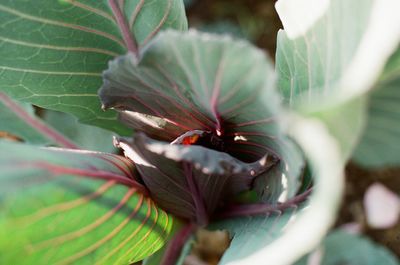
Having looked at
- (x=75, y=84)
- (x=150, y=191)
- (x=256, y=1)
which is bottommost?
(x=256, y=1)

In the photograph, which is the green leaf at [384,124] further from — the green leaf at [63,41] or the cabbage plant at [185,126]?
the green leaf at [63,41]

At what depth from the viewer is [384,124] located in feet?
1.53

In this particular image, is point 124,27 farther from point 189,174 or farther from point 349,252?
point 349,252

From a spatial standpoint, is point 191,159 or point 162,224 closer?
point 191,159

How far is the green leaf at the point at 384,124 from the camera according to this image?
0.44 m

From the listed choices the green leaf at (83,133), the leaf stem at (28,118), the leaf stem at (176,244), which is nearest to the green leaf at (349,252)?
the leaf stem at (176,244)

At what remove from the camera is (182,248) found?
843 millimetres

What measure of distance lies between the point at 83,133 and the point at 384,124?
0.89 m

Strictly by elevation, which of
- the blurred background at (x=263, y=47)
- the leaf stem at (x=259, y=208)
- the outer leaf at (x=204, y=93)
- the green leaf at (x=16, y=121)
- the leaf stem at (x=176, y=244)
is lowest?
the blurred background at (x=263, y=47)

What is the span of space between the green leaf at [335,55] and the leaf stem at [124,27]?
20 cm

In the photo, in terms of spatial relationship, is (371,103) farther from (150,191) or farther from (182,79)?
(150,191)

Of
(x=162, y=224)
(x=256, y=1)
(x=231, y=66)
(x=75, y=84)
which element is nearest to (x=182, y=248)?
(x=162, y=224)

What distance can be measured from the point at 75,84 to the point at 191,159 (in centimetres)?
29

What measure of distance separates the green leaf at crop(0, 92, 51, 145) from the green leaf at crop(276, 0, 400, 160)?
0.36 m
